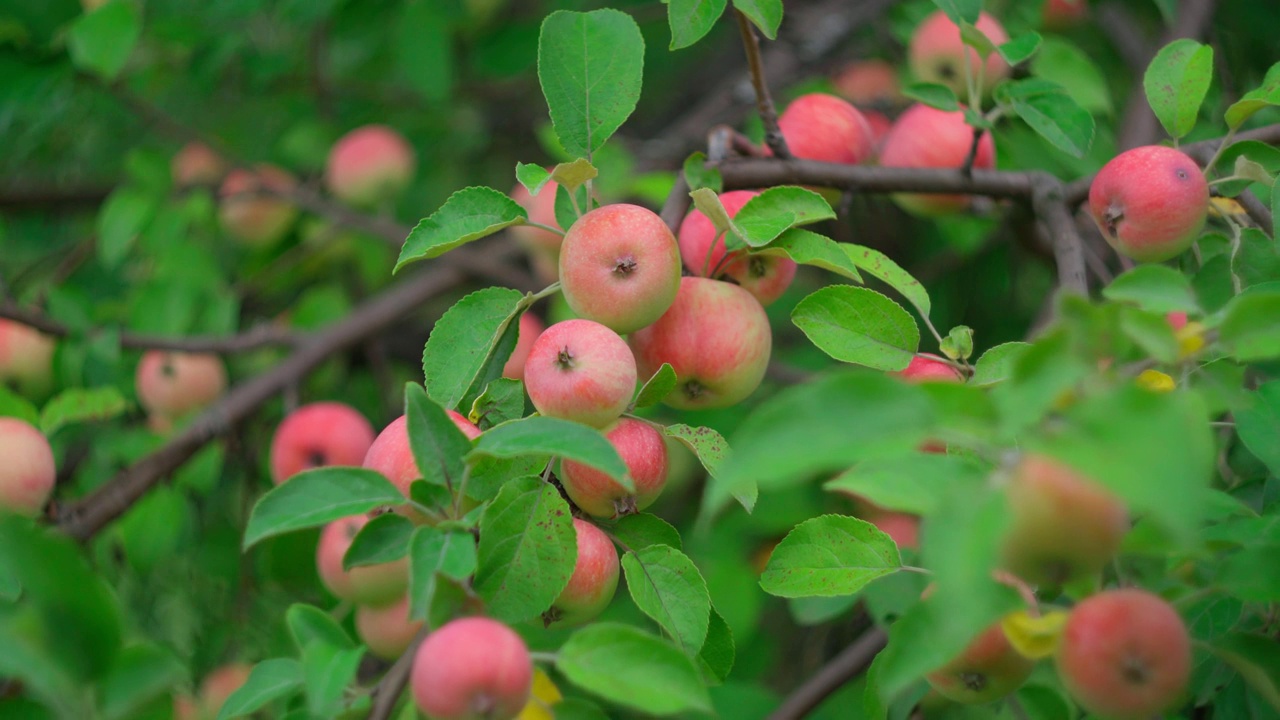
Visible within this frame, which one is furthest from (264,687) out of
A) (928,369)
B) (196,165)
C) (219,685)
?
(196,165)

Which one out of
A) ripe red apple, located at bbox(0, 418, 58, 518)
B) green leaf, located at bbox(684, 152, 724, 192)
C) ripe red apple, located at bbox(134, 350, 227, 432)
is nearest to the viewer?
green leaf, located at bbox(684, 152, 724, 192)

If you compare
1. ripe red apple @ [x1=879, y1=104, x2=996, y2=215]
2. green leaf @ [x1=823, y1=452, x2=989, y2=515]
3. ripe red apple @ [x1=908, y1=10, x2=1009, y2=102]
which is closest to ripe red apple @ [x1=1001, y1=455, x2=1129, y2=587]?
green leaf @ [x1=823, y1=452, x2=989, y2=515]

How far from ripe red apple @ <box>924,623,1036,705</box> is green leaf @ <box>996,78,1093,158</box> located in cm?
47

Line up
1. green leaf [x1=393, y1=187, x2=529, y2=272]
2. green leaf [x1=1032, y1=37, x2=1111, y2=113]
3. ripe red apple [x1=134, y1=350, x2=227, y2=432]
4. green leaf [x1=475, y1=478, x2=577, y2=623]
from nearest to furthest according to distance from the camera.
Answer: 1. green leaf [x1=475, y1=478, x2=577, y2=623]
2. green leaf [x1=393, y1=187, x2=529, y2=272]
3. green leaf [x1=1032, y1=37, x2=1111, y2=113]
4. ripe red apple [x1=134, y1=350, x2=227, y2=432]

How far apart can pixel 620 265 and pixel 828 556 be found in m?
0.28

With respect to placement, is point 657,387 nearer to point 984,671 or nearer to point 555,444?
point 555,444

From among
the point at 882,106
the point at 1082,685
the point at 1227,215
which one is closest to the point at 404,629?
the point at 1082,685

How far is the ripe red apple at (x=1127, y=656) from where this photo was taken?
0.55m

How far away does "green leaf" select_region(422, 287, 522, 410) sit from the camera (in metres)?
0.80

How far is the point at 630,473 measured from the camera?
0.77m

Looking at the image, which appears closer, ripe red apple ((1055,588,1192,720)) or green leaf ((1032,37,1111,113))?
ripe red apple ((1055,588,1192,720))

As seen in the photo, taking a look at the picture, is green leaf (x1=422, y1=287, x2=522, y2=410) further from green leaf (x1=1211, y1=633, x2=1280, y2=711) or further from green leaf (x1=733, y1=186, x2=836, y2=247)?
green leaf (x1=1211, y1=633, x2=1280, y2=711)

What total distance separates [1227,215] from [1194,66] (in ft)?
0.45

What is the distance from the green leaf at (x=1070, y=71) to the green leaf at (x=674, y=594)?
3.09 feet
